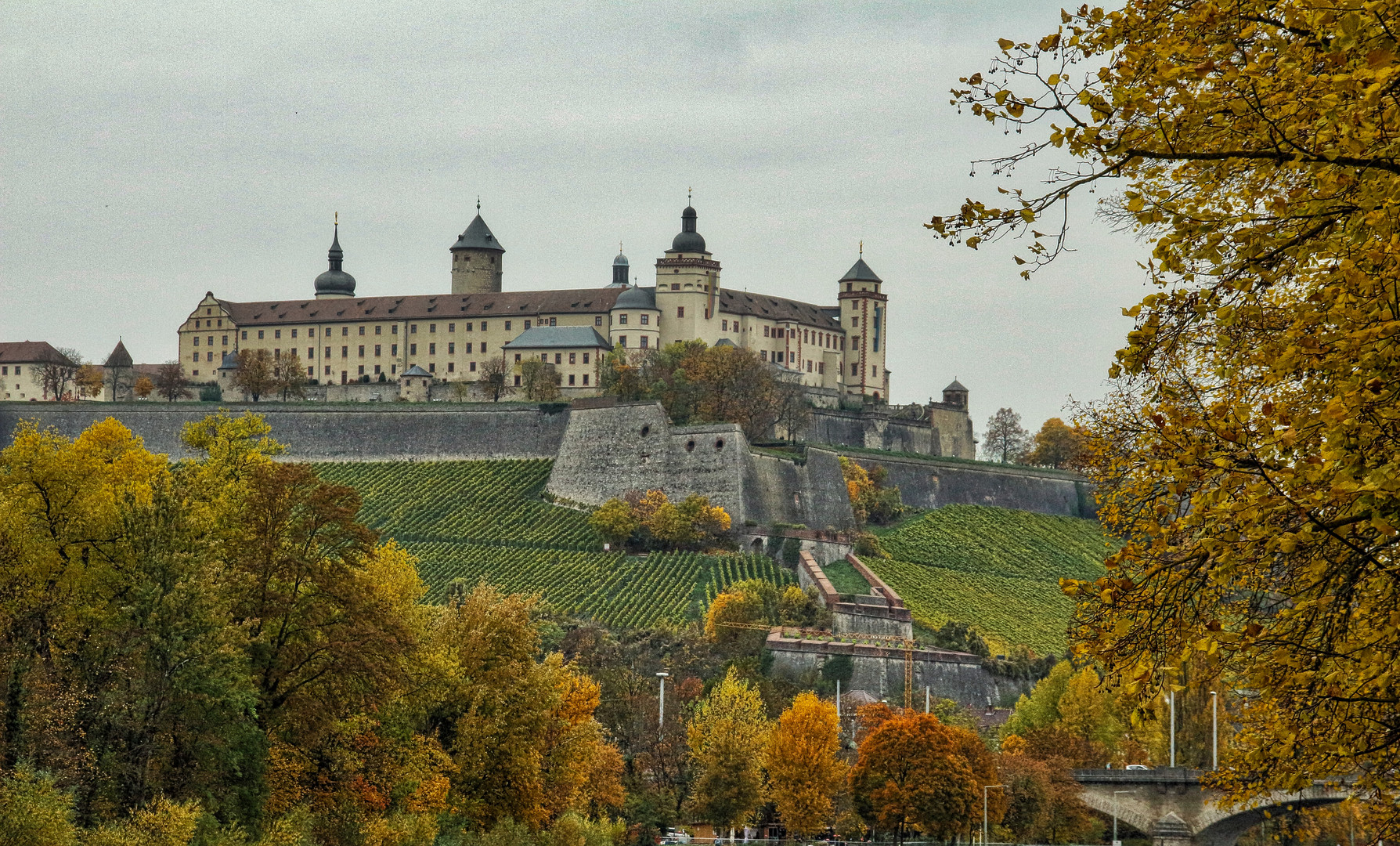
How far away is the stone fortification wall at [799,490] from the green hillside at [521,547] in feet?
24.9

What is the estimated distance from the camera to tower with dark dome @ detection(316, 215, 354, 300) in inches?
4894

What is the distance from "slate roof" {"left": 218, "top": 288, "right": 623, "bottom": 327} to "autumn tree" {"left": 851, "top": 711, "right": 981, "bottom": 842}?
63.9 m

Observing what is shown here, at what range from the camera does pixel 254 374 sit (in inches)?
4181

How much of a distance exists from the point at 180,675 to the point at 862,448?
74.8 m

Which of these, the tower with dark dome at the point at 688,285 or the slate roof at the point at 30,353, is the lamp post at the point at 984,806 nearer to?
the tower with dark dome at the point at 688,285

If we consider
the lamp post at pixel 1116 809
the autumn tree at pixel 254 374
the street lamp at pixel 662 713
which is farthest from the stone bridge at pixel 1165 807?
the autumn tree at pixel 254 374

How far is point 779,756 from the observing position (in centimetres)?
4912

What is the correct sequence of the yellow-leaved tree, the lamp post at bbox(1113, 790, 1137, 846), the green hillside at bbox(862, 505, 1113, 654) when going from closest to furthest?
the yellow-leaved tree
the lamp post at bbox(1113, 790, 1137, 846)
the green hillside at bbox(862, 505, 1113, 654)

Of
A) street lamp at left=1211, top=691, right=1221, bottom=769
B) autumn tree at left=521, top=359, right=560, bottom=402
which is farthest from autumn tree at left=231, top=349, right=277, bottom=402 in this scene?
street lamp at left=1211, top=691, right=1221, bottom=769

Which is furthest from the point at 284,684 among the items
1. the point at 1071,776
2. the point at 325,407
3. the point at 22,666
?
the point at 325,407

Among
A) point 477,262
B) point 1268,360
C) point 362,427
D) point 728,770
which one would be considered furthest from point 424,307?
point 1268,360

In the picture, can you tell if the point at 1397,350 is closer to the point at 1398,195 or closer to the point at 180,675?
the point at 1398,195

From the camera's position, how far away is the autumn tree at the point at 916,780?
1853 inches

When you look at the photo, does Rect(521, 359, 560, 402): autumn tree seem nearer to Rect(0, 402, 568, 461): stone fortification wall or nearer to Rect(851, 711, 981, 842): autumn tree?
Rect(0, 402, 568, 461): stone fortification wall
